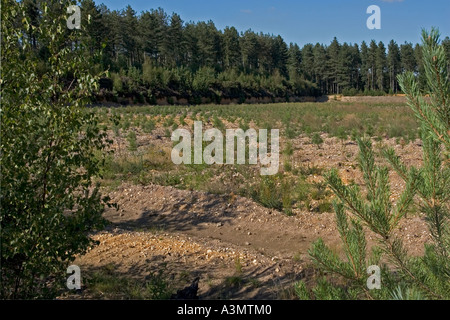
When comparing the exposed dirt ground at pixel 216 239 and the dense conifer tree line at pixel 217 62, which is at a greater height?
the dense conifer tree line at pixel 217 62

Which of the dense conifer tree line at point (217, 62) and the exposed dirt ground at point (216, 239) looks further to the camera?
the dense conifer tree line at point (217, 62)

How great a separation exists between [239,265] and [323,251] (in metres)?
4.19

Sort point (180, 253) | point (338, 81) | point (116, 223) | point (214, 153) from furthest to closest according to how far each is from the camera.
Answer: point (338, 81), point (214, 153), point (116, 223), point (180, 253)

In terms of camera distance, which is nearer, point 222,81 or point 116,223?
point 116,223

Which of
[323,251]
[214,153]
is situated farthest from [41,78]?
[214,153]

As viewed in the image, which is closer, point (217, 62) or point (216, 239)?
point (216, 239)

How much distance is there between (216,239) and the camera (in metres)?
7.82

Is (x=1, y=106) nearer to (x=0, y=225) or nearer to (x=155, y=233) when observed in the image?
(x=0, y=225)

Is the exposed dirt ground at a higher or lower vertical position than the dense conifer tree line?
lower

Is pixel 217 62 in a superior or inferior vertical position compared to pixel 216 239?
superior

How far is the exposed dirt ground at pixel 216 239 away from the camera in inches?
230

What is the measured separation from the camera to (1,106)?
3.24 meters

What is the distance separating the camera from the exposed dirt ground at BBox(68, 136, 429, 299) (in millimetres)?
5852

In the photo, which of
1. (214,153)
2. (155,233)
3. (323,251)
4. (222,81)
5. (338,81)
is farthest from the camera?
(338,81)
